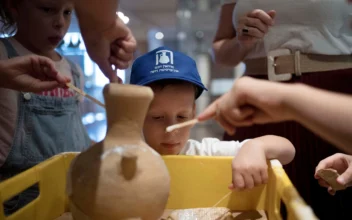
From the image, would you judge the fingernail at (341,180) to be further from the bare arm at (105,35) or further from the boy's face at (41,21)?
the boy's face at (41,21)

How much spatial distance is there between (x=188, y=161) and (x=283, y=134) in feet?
0.75

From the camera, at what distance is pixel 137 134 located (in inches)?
21.3

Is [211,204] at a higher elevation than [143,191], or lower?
lower

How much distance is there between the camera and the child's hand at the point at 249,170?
2.22ft

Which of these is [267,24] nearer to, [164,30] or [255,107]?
[255,107]

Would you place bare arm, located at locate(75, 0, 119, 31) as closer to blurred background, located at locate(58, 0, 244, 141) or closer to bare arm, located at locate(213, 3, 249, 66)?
bare arm, located at locate(213, 3, 249, 66)

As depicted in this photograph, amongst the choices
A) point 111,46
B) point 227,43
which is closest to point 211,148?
point 227,43

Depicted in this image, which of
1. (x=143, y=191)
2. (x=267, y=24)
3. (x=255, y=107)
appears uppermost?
(x=267, y=24)

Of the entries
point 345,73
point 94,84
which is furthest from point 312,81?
point 94,84

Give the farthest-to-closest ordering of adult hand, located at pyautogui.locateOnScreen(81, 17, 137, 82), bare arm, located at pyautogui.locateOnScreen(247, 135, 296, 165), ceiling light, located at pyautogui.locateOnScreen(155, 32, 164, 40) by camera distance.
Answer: ceiling light, located at pyautogui.locateOnScreen(155, 32, 164, 40)
bare arm, located at pyautogui.locateOnScreen(247, 135, 296, 165)
adult hand, located at pyautogui.locateOnScreen(81, 17, 137, 82)

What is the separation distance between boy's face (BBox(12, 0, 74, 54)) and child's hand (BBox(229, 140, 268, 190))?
52 cm

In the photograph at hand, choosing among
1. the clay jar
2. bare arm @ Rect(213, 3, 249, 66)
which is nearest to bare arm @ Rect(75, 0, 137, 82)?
the clay jar

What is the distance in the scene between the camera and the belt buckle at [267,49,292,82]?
2.61 feet

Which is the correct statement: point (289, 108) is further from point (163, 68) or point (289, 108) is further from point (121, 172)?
point (163, 68)
